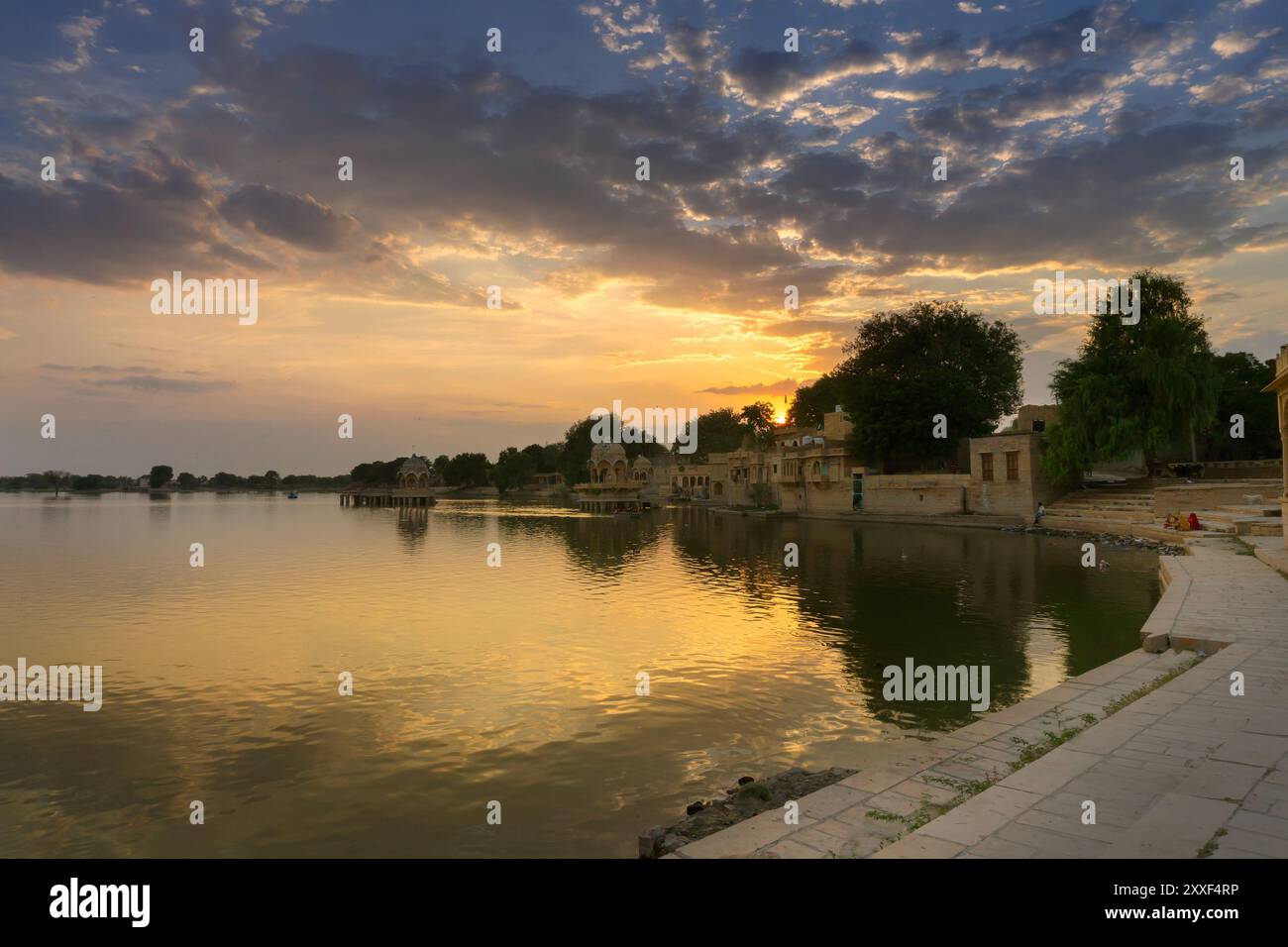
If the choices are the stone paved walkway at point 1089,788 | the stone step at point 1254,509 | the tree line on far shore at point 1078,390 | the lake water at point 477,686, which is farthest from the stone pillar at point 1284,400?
the tree line on far shore at point 1078,390

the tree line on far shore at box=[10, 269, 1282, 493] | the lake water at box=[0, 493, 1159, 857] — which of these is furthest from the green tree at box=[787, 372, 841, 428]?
the lake water at box=[0, 493, 1159, 857]

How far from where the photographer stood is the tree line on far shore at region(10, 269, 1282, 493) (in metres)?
38.4

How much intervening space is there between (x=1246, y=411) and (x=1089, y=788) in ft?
181

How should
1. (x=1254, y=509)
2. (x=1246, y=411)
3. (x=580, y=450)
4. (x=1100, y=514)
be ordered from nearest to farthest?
(x=1254, y=509) < (x=1100, y=514) < (x=1246, y=411) < (x=580, y=450)

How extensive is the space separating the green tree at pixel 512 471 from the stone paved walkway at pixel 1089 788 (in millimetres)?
132231

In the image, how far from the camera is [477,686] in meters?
12.1

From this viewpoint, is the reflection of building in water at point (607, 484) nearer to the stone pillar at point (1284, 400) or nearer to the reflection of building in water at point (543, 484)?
the reflection of building in water at point (543, 484)

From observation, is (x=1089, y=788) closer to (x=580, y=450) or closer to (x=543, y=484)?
(x=580, y=450)

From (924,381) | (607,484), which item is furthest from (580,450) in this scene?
(924,381)

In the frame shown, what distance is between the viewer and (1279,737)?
6656 millimetres

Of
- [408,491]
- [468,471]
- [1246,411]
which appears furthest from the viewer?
[468,471]

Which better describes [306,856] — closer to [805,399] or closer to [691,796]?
[691,796]

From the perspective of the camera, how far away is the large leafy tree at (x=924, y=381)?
5150 centimetres
